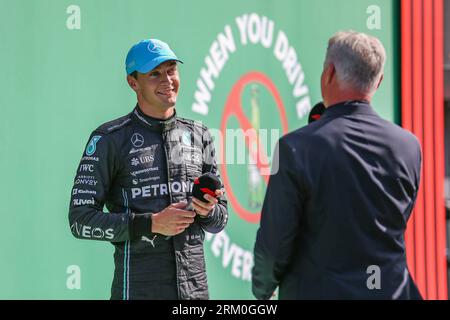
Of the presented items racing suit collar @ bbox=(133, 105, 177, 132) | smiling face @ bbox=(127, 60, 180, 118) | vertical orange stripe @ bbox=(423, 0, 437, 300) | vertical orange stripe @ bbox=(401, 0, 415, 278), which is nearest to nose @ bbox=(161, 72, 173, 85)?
smiling face @ bbox=(127, 60, 180, 118)

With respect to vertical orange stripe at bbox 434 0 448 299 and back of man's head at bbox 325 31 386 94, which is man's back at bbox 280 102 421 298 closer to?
back of man's head at bbox 325 31 386 94

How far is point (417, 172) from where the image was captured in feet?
7.90

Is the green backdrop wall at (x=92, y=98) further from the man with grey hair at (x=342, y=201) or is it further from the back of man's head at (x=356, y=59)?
the back of man's head at (x=356, y=59)

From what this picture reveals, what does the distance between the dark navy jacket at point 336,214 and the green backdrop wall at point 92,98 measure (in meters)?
1.54

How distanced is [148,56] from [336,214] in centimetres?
103

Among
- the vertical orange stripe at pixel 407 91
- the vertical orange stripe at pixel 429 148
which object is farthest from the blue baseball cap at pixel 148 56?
the vertical orange stripe at pixel 429 148

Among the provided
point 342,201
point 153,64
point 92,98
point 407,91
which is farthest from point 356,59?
point 407,91

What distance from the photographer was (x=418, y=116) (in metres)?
5.77

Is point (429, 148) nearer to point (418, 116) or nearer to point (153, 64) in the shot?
point (418, 116)

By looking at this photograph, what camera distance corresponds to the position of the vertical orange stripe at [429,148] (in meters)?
5.77

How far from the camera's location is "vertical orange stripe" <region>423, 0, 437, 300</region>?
5.77 metres

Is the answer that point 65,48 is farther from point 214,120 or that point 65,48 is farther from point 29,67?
point 214,120
